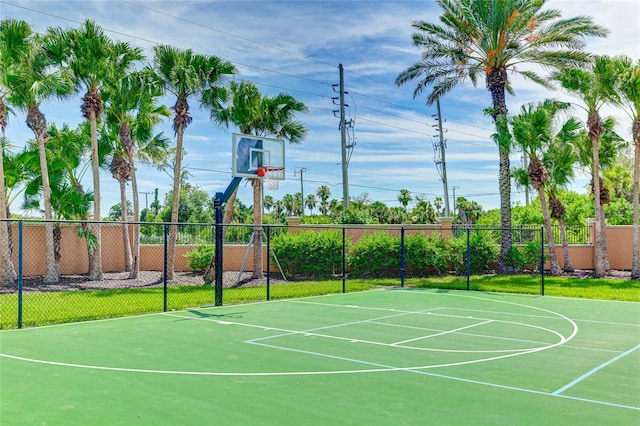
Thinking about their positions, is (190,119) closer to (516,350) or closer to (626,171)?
(516,350)

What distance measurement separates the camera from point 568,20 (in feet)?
74.8

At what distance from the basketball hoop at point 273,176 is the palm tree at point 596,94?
1224cm

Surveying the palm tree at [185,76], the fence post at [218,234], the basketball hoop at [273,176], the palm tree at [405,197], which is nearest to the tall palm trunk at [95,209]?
the palm tree at [185,76]

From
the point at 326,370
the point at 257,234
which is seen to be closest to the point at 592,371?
the point at 326,370

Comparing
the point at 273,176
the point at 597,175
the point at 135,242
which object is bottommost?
the point at 135,242

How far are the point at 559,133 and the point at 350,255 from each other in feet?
30.8

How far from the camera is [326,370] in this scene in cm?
761

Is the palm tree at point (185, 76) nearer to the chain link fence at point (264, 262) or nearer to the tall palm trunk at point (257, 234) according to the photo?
the tall palm trunk at point (257, 234)

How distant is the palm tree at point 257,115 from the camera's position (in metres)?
21.0

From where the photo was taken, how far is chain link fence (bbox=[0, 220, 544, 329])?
19.0 m

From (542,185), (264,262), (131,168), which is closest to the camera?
(542,185)

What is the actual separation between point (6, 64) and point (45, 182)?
13.3ft

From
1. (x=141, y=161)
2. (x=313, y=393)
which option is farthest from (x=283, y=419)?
(x=141, y=161)

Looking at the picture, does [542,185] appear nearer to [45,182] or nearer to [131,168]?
[131,168]
